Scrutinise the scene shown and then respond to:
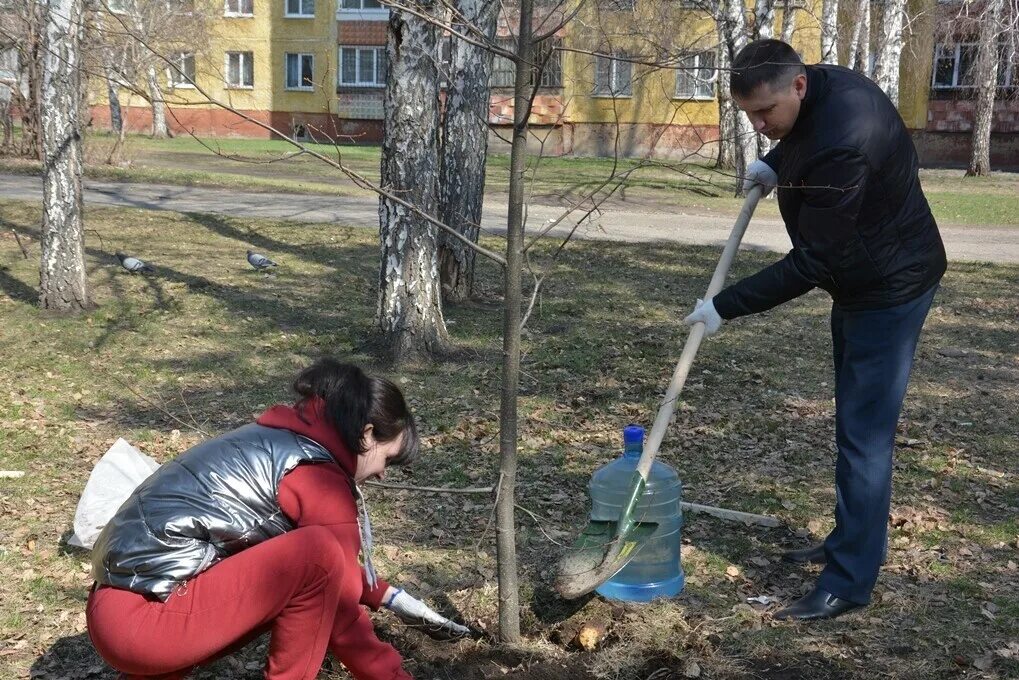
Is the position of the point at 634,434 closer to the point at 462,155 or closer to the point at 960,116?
the point at 462,155

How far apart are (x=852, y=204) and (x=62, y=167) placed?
22.0ft

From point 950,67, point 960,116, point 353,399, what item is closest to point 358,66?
point 950,67

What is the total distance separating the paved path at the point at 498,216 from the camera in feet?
44.5

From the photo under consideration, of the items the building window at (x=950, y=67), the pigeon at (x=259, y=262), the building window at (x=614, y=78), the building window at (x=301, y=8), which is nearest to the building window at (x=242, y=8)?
the building window at (x=301, y=8)

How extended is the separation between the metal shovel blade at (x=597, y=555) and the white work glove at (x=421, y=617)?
1.33 feet

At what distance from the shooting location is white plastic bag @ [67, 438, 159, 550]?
409 centimetres

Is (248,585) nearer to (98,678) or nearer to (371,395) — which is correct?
(371,395)

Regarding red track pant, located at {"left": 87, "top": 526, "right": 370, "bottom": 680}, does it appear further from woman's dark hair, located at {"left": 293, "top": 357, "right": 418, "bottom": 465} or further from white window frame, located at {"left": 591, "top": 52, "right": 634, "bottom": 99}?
white window frame, located at {"left": 591, "top": 52, "right": 634, "bottom": 99}

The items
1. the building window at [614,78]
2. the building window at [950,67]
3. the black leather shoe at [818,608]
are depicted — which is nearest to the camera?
the building window at [614,78]

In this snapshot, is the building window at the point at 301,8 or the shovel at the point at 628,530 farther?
the building window at the point at 301,8

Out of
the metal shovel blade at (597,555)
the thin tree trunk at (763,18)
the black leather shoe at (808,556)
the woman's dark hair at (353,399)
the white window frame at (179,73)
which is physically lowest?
the black leather shoe at (808,556)

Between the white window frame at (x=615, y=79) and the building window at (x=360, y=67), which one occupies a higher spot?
the building window at (x=360, y=67)

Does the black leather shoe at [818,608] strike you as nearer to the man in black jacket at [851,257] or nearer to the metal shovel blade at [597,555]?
the man in black jacket at [851,257]

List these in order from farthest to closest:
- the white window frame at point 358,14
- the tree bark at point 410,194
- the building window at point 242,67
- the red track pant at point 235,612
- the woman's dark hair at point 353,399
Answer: the building window at point 242,67 < the white window frame at point 358,14 < the tree bark at point 410,194 < the woman's dark hair at point 353,399 < the red track pant at point 235,612
